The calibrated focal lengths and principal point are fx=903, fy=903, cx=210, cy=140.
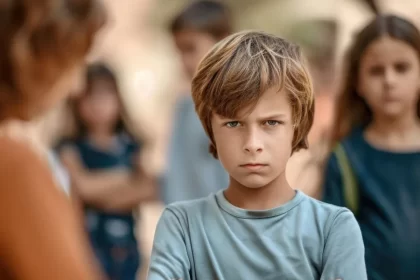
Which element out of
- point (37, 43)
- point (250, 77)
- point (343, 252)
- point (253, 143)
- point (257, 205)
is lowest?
point (343, 252)

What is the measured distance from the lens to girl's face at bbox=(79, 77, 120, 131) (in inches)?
170

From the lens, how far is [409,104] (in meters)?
2.39

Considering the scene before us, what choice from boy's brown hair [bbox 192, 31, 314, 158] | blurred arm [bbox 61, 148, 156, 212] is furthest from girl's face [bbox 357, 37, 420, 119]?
blurred arm [bbox 61, 148, 156, 212]

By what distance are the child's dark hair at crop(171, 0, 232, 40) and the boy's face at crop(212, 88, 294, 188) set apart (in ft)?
5.89

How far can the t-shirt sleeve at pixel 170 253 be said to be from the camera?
1649 millimetres

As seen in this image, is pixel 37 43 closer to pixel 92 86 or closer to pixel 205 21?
pixel 205 21

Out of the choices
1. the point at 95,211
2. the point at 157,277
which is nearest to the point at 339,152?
the point at 157,277

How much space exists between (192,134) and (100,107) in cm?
130

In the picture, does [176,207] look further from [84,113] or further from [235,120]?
[84,113]

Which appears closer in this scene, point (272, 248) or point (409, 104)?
point (272, 248)

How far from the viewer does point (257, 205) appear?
169cm

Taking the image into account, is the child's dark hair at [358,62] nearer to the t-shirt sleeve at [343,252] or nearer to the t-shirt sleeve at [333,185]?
the t-shirt sleeve at [333,185]

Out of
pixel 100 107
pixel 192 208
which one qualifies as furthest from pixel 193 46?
pixel 192 208

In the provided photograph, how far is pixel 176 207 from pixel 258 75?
0.99 feet
